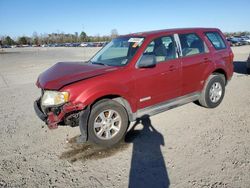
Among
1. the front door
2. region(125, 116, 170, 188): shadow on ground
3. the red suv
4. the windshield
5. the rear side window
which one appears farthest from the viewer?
the rear side window

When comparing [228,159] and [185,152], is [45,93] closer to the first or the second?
[185,152]

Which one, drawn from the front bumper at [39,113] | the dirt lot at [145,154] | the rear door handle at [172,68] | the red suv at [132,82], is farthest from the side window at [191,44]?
the front bumper at [39,113]

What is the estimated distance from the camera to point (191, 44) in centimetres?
521

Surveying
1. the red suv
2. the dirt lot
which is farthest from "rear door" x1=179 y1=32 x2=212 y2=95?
the dirt lot

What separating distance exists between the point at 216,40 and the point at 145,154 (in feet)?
12.0

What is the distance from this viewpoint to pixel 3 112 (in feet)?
19.7

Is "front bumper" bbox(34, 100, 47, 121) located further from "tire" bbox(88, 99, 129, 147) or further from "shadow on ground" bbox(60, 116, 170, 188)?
"tire" bbox(88, 99, 129, 147)

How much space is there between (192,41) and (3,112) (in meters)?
4.99

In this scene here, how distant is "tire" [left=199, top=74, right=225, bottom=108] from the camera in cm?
545

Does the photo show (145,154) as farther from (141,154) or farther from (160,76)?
(160,76)

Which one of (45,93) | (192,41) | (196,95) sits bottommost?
(196,95)

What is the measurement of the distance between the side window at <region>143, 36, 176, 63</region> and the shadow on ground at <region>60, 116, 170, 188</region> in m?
1.42

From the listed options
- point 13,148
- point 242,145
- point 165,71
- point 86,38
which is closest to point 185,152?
point 242,145

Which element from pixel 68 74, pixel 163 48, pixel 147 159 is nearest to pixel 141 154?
pixel 147 159
